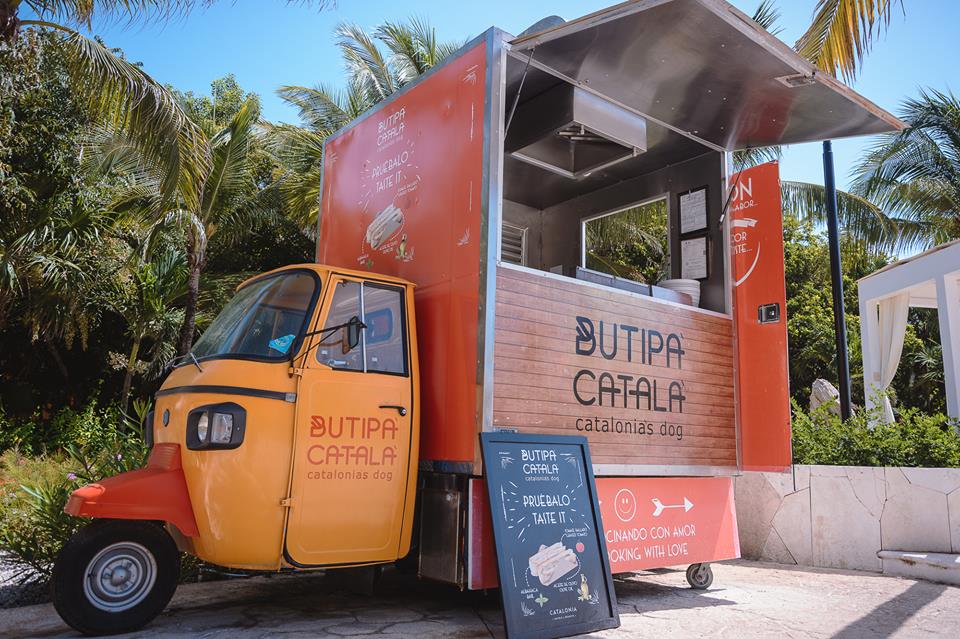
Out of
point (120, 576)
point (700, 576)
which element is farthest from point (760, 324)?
point (120, 576)

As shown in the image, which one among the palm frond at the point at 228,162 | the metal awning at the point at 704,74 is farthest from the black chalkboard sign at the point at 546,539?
the palm frond at the point at 228,162

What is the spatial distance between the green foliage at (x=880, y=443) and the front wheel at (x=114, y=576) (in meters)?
6.33

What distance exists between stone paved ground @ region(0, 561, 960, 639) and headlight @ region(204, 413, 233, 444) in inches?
39.9

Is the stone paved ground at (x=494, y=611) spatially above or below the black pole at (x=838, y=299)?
below

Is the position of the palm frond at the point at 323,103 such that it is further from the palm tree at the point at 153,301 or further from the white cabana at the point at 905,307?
the white cabana at the point at 905,307

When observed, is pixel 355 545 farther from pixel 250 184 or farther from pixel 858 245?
pixel 858 245

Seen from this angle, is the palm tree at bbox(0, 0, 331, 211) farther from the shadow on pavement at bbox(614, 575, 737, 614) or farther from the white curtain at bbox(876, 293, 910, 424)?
the white curtain at bbox(876, 293, 910, 424)

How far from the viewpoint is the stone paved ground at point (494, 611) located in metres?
4.16

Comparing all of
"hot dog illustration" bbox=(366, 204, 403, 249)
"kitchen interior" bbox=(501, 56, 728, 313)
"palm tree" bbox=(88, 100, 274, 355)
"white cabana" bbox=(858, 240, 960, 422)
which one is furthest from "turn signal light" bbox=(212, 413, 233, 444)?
"palm tree" bbox=(88, 100, 274, 355)

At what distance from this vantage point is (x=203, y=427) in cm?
398

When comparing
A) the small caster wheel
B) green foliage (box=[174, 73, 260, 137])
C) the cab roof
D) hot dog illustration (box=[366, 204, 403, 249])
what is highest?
green foliage (box=[174, 73, 260, 137])

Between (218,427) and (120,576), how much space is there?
2.93 ft

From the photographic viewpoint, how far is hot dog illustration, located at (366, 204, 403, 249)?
5453 mm

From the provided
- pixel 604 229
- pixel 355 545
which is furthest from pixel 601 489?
pixel 604 229
